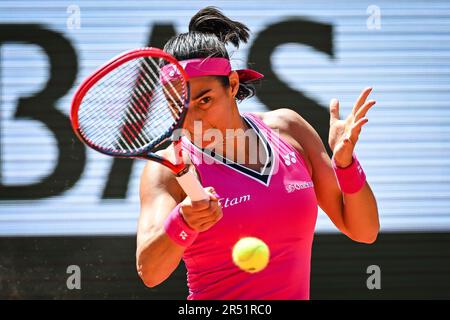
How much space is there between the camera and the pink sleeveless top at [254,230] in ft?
8.43

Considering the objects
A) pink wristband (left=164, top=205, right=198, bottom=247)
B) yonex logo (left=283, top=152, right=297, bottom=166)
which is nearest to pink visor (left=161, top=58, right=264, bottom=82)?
yonex logo (left=283, top=152, right=297, bottom=166)

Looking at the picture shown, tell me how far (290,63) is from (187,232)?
3201 mm

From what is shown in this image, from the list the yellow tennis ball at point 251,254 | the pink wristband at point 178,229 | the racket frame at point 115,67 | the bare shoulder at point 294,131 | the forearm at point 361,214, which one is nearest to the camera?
the racket frame at point 115,67

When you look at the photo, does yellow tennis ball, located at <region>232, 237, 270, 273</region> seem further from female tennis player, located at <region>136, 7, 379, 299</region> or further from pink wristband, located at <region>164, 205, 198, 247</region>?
pink wristband, located at <region>164, 205, 198, 247</region>

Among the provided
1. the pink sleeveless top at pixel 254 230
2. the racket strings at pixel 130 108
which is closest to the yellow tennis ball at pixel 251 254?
the pink sleeveless top at pixel 254 230

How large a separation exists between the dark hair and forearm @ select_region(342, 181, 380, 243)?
60 cm

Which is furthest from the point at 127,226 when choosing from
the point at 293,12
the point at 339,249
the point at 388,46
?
the point at 388,46

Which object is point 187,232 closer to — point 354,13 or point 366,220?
point 366,220

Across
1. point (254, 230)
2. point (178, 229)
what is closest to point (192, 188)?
point (178, 229)

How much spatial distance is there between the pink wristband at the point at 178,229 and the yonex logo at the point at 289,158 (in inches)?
21.7

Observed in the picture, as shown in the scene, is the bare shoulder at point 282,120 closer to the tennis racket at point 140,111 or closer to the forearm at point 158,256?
the tennis racket at point 140,111

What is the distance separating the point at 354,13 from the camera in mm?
5320

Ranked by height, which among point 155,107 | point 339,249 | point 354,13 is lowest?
point 339,249

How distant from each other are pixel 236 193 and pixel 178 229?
0.35 meters
